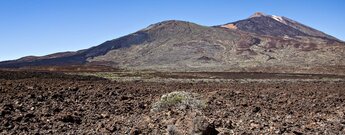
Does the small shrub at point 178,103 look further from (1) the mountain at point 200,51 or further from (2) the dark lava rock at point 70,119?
(1) the mountain at point 200,51

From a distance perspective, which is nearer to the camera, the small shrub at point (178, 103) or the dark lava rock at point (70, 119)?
the dark lava rock at point (70, 119)

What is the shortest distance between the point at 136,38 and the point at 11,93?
12149 cm

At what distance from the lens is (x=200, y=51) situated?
11331 cm

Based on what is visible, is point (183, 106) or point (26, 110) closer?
point (26, 110)

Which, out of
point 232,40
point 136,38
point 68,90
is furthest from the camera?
point 136,38

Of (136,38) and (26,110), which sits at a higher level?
(136,38)


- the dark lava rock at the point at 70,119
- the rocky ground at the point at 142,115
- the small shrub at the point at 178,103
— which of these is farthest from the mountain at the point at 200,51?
the dark lava rock at the point at 70,119

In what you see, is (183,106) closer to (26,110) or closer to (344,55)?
(26,110)

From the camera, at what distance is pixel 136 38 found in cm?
13700

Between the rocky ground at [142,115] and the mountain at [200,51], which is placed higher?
the mountain at [200,51]

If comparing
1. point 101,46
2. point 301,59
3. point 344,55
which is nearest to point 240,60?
point 301,59

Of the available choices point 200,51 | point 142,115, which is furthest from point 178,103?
point 200,51

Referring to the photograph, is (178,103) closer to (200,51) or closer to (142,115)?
(142,115)

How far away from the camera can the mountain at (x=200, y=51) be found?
93.1 meters
